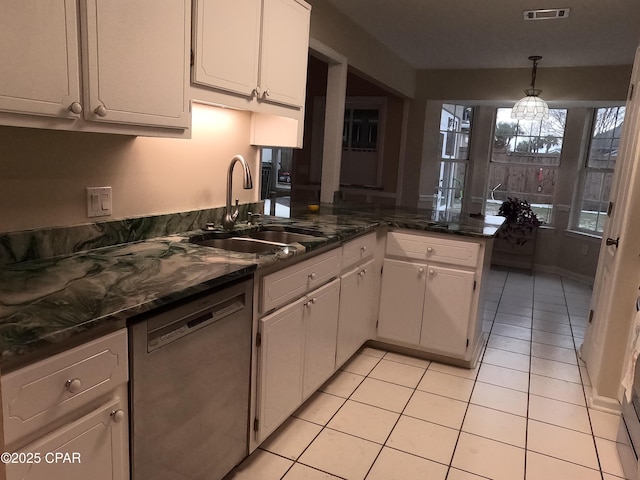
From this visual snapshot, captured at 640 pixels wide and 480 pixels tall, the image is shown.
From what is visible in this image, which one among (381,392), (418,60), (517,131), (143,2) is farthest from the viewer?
(517,131)

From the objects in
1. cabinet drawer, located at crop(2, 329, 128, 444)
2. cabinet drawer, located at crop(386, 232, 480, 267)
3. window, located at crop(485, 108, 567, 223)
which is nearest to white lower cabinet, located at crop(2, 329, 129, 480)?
cabinet drawer, located at crop(2, 329, 128, 444)

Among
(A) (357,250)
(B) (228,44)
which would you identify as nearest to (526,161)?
(A) (357,250)

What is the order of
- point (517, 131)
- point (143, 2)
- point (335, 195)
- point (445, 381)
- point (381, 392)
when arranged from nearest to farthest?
point (143, 2)
point (381, 392)
point (445, 381)
point (335, 195)
point (517, 131)

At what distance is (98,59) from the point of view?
1.45 metres

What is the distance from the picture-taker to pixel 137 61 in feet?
5.23

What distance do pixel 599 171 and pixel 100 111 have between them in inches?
233

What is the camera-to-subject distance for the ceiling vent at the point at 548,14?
11.3 ft

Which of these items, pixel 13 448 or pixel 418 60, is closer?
pixel 13 448

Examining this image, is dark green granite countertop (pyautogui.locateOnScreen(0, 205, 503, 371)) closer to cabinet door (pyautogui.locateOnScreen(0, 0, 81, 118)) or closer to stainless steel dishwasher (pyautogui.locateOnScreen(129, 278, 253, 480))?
stainless steel dishwasher (pyautogui.locateOnScreen(129, 278, 253, 480))

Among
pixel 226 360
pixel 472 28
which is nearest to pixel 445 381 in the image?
pixel 226 360

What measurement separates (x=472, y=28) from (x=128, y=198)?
3291 mm

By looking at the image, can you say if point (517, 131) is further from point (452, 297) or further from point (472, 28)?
point (452, 297)

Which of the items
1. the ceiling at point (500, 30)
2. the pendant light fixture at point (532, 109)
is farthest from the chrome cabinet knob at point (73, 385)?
the pendant light fixture at point (532, 109)

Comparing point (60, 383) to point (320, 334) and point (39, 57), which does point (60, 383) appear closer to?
point (39, 57)
